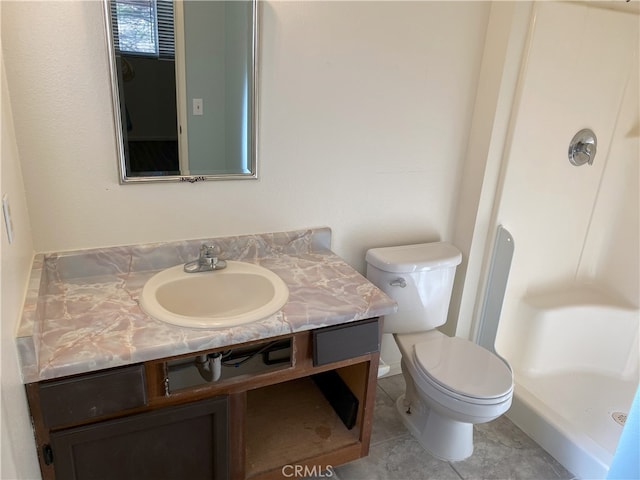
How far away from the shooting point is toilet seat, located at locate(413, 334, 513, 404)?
1702 mm

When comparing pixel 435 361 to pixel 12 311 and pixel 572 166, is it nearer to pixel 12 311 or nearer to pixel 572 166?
pixel 572 166

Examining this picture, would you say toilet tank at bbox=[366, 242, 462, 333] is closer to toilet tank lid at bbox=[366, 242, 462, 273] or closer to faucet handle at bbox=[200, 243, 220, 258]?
toilet tank lid at bbox=[366, 242, 462, 273]

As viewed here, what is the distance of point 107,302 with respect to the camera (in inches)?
56.6

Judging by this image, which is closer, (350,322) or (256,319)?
(256,319)

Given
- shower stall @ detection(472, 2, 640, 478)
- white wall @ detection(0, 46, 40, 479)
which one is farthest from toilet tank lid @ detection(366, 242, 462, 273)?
white wall @ detection(0, 46, 40, 479)

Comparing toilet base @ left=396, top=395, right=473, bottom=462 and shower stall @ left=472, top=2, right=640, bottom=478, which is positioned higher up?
shower stall @ left=472, top=2, right=640, bottom=478

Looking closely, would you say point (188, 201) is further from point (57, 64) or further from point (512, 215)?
point (512, 215)

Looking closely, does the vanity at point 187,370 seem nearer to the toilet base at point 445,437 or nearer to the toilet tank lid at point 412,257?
the toilet tank lid at point 412,257

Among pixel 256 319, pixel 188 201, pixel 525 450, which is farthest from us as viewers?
pixel 525 450

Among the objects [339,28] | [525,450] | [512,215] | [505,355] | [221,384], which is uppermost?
[339,28]

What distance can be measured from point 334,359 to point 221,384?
0.36 m

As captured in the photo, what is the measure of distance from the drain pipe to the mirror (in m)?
0.64

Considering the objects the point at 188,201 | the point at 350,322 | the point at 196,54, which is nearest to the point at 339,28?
the point at 196,54

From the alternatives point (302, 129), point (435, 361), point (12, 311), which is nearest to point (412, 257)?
point (435, 361)
